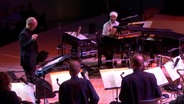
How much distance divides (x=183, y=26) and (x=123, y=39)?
10.0 feet

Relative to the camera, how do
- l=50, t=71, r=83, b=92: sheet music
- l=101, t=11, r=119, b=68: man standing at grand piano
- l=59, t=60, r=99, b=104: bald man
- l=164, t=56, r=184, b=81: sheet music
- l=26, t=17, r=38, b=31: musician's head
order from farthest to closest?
1. l=101, t=11, r=119, b=68: man standing at grand piano
2. l=26, t=17, r=38, b=31: musician's head
3. l=164, t=56, r=184, b=81: sheet music
4. l=50, t=71, r=83, b=92: sheet music
5. l=59, t=60, r=99, b=104: bald man

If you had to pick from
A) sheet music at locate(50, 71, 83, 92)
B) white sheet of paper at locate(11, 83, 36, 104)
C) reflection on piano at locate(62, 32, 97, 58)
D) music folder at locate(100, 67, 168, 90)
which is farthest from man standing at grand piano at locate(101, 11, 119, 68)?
white sheet of paper at locate(11, 83, 36, 104)

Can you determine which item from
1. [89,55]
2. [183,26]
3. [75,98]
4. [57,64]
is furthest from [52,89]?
[183,26]

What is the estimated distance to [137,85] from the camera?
6.94 m

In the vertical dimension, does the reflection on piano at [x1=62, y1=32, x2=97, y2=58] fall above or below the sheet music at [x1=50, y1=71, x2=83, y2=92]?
above

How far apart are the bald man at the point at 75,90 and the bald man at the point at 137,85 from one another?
1.92 ft

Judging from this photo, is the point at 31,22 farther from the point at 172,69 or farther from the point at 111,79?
the point at 172,69

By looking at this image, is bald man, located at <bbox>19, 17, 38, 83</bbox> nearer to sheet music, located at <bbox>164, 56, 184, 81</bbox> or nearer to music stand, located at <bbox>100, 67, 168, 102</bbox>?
music stand, located at <bbox>100, 67, 168, 102</bbox>

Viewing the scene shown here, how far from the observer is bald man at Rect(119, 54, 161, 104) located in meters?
6.91

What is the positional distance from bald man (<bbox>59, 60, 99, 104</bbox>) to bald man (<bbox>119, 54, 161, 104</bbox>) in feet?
1.92

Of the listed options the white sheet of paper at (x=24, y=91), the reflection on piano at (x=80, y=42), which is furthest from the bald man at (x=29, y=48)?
the white sheet of paper at (x=24, y=91)

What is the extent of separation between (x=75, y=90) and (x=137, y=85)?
1060 mm

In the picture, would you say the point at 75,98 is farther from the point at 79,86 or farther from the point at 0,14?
the point at 0,14

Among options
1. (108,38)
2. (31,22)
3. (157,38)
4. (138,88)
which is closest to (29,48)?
(31,22)
